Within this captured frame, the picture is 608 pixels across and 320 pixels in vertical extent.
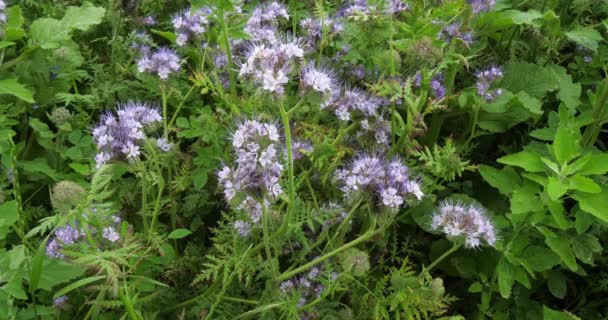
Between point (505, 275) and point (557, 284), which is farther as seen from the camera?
point (557, 284)

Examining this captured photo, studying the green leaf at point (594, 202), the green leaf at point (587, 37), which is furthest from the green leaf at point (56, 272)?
the green leaf at point (587, 37)

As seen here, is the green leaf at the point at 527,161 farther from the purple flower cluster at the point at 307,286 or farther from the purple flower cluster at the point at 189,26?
the purple flower cluster at the point at 189,26

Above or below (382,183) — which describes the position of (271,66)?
above

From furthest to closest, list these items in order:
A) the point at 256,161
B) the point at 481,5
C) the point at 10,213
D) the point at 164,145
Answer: the point at 481,5 → the point at 164,145 → the point at 10,213 → the point at 256,161

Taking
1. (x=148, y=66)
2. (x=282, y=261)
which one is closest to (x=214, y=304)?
(x=282, y=261)

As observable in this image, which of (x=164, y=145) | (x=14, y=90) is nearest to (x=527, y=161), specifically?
(x=164, y=145)

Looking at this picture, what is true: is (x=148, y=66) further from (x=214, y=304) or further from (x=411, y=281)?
(x=411, y=281)

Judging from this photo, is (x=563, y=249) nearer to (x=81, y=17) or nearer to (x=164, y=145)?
(x=164, y=145)
